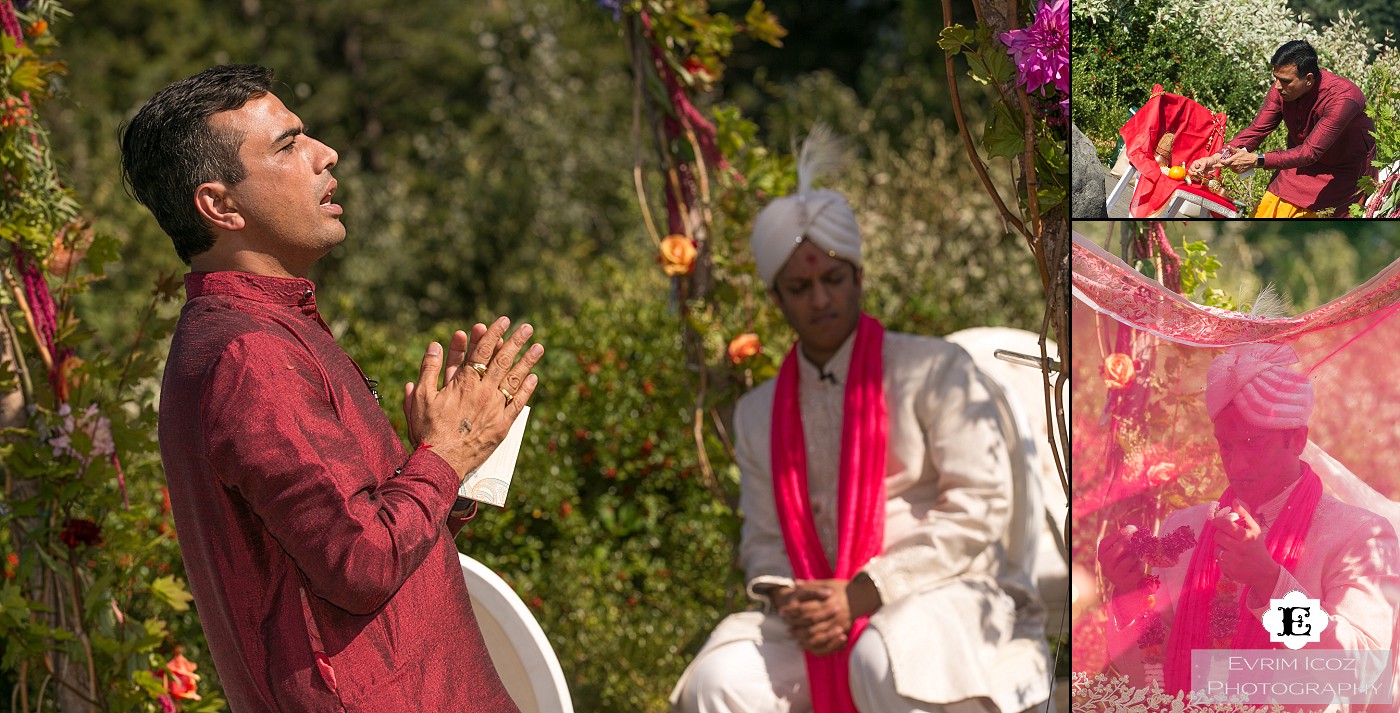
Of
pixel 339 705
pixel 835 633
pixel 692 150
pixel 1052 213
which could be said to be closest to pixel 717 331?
pixel 692 150

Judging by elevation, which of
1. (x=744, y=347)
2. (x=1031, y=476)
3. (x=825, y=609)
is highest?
(x=744, y=347)

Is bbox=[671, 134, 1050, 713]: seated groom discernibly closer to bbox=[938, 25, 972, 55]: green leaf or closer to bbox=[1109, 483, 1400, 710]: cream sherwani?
bbox=[1109, 483, 1400, 710]: cream sherwani

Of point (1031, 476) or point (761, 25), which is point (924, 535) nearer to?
point (1031, 476)

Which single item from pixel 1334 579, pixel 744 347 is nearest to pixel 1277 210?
pixel 1334 579

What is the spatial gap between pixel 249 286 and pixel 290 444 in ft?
1.04

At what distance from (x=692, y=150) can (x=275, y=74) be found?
1944mm

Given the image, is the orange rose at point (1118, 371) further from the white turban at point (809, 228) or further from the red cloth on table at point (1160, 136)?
the white turban at point (809, 228)

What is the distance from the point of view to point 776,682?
10.3 ft

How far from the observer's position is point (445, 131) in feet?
41.2

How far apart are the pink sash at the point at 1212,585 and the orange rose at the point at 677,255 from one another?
6.90 feet

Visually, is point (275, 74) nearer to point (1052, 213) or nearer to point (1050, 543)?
point (1052, 213)

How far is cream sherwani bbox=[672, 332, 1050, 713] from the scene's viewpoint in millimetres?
2982

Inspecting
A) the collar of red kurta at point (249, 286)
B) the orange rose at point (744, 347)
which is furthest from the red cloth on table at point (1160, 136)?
the orange rose at point (744, 347)

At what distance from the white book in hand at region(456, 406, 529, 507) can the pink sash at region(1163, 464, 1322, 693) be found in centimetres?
103
